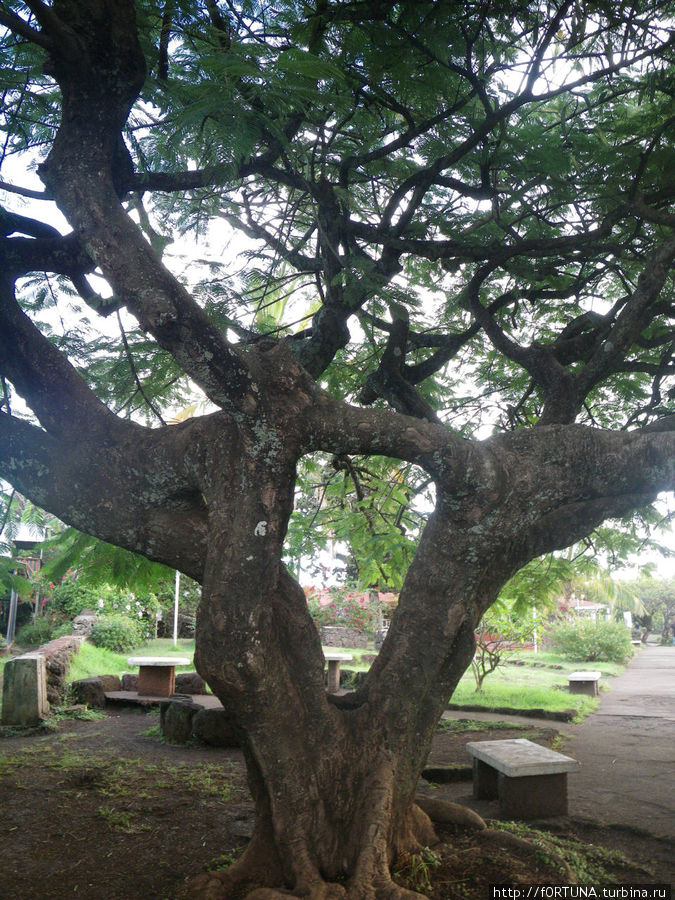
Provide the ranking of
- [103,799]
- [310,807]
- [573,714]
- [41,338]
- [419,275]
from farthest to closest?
[573,714]
[419,275]
[103,799]
[41,338]
[310,807]

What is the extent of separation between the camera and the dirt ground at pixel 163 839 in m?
4.14

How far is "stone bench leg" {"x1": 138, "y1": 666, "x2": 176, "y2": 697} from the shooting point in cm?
1157

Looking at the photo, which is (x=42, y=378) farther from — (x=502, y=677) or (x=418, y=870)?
(x=502, y=677)

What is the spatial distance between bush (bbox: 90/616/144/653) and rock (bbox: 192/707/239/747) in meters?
8.33

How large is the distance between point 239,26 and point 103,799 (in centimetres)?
625

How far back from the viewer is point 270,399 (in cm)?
381

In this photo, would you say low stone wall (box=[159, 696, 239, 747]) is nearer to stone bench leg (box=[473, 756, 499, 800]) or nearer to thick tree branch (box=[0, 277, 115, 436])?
stone bench leg (box=[473, 756, 499, 800])

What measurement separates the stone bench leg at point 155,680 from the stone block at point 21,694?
2363mm

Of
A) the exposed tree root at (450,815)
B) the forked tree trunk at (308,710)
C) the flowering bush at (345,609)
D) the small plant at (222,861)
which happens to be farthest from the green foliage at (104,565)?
the flowering bush at (345,609)

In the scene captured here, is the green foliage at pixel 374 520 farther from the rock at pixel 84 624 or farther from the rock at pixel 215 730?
the rock at pixel 84 624

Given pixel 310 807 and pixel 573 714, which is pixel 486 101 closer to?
pixel 310 807

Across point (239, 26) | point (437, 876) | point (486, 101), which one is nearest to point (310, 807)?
point (437, 876)

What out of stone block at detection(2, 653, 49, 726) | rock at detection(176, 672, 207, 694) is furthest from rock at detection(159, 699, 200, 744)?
rock at detection(176, 672, 207, 694)

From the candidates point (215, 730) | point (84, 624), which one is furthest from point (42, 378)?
point (84, 624)
